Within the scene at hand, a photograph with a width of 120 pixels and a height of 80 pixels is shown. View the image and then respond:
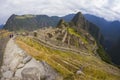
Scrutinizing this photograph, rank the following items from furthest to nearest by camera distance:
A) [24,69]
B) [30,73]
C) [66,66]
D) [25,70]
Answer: [66,66]
[24,69]
[25,70]
[30,73]

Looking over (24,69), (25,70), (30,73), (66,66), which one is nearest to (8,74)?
(24,69)

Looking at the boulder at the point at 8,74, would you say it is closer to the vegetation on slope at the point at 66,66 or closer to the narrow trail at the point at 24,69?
the narrow trail at the point at 24,69

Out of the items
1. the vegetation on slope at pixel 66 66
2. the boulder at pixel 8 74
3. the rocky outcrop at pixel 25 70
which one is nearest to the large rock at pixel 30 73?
the rocky outcrop at pixel 25 70

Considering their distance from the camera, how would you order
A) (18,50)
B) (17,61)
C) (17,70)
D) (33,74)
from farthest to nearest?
(18,50) → (17,61) → (17,70) → (33,74)

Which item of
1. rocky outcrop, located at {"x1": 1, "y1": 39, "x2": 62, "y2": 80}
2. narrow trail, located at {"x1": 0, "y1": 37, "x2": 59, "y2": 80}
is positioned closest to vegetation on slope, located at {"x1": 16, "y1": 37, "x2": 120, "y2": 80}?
rocky outcrop, located at {"x1": 1, "y1": 39, "x2": 62, "y2": 80}

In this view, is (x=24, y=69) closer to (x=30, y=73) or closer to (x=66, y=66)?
(x=30, y=73)

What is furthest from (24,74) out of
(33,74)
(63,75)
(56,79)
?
(63,75)

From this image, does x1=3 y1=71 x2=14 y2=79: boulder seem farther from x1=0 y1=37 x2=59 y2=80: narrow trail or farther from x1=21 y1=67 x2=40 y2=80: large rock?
x1=21 y1=67 x2=40 y2=80: large rock

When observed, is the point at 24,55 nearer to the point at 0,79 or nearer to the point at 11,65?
the point at 11,65
